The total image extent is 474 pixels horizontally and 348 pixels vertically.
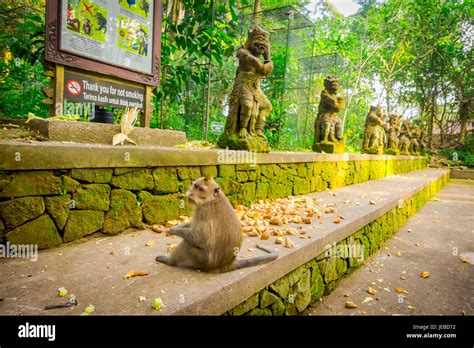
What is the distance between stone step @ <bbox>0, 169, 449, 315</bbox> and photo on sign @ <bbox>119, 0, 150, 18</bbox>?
2.98 m

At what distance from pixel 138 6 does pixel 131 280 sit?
12.2ft

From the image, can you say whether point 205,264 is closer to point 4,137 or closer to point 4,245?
point 4,245

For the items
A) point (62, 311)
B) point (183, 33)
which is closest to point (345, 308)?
point (62, 311)

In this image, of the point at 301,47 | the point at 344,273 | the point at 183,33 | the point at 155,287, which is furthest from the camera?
the point at 301,47

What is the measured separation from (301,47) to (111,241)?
12826 millimetres

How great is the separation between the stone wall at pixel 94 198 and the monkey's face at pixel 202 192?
3.43 feet

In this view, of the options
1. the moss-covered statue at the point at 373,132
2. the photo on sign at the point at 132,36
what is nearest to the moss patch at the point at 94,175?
the photo on sign at the point at 132,36

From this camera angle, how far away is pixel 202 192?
2.18 meters

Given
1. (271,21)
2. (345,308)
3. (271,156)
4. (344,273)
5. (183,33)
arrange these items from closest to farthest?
1. (345,308)
2. (344,273)
3. (271,156)
4. (183,33)
5. (271,21)

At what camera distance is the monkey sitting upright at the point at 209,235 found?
2078 millimetres

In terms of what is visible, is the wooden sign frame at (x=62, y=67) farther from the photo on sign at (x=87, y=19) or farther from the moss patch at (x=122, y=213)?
the moss patch at (x=122, y=213)

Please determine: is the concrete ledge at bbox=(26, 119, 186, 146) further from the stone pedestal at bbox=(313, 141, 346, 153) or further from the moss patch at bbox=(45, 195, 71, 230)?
the stone pedestal at bbox=(313, 141, 346, 153)

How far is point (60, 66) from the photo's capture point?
11.1ft

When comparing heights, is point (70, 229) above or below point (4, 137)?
below
